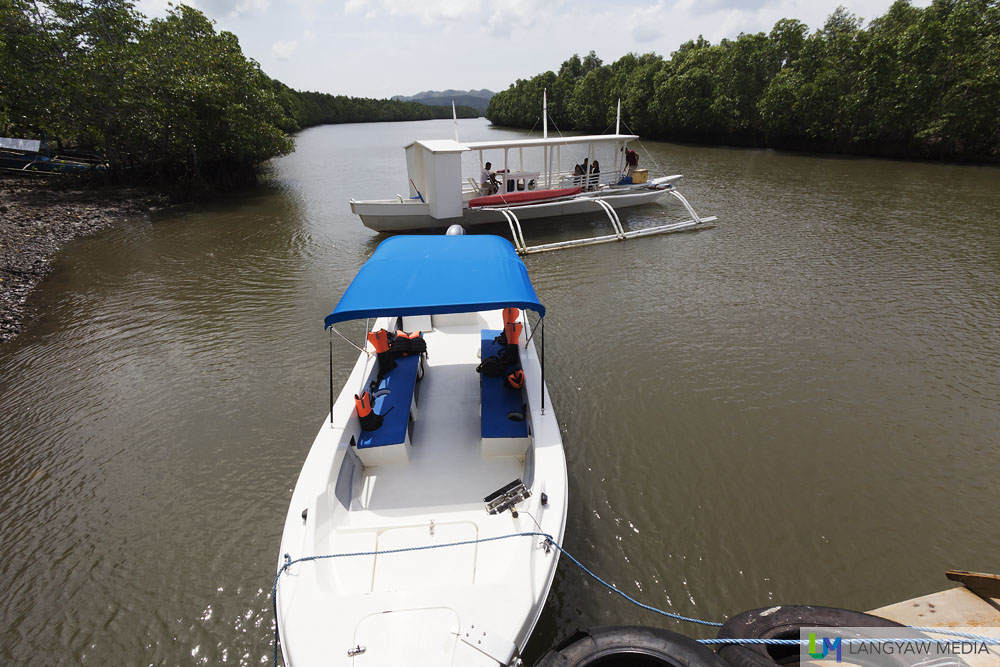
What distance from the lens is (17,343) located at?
9320 mm

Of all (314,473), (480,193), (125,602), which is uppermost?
(480,193)

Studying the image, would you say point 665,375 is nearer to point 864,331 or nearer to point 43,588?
point 864,331

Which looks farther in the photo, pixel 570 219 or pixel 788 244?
pixel 570 219

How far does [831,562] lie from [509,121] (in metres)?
91.2

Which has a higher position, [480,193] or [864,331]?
[480,193]

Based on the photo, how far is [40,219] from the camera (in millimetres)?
16188

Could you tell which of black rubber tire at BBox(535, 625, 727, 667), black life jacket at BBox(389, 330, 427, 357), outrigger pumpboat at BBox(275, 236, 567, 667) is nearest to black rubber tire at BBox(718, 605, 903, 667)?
black rubber tire at BBox(535, 625, 727, 667)

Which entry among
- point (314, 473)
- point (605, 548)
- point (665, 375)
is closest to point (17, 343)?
point (314, 473)

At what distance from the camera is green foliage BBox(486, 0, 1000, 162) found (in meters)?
25.3

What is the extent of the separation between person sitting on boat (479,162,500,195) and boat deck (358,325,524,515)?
11251mm

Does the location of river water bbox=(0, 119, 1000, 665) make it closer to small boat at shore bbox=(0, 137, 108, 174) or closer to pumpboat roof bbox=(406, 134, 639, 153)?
pumpboat roof bbox=(406, 134, 639, 153)

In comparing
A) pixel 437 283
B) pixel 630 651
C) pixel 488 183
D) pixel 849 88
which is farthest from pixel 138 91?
pixel 849 88

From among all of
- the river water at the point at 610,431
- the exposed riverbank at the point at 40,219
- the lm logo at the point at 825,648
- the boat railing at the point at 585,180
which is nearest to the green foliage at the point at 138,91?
the exposed riverbank at the point at 40,219

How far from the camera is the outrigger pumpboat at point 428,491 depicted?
3115 millimetres
